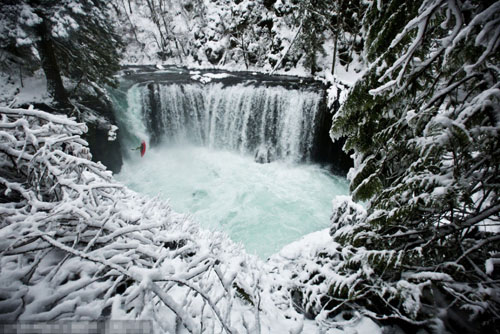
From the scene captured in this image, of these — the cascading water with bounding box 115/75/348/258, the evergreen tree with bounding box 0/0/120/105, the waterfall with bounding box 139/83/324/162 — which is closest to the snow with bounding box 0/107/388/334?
the cascading water with bounding box 115/75/348/258

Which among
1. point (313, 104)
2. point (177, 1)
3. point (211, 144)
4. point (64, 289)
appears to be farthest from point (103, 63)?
point (177, 1)

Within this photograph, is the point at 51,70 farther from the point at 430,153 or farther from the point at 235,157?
the point at 430,153

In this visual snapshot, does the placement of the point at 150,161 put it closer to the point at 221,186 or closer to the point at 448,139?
the point at 221,186

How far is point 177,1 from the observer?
3278 cm

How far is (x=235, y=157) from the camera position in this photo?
1338cm

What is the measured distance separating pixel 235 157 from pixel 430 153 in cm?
1220

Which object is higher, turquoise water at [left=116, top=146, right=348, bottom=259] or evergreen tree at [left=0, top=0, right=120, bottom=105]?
evergreen tree at [left=0, top=0, right=120, bottom=105]

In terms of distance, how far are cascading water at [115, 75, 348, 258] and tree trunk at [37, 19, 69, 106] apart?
4105 millimetres

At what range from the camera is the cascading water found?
30.0ft

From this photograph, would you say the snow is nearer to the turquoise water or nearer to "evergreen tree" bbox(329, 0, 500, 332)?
"evergreen tree" bbox(329, 0, 500, 332)

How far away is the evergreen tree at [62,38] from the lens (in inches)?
265

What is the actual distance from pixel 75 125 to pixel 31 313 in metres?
1.78

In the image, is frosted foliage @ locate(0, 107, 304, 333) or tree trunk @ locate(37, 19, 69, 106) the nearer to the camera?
frosted foliage @ locate(0, 107, 304, 333)

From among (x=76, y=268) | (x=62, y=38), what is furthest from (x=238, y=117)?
(x=76, y=268)
